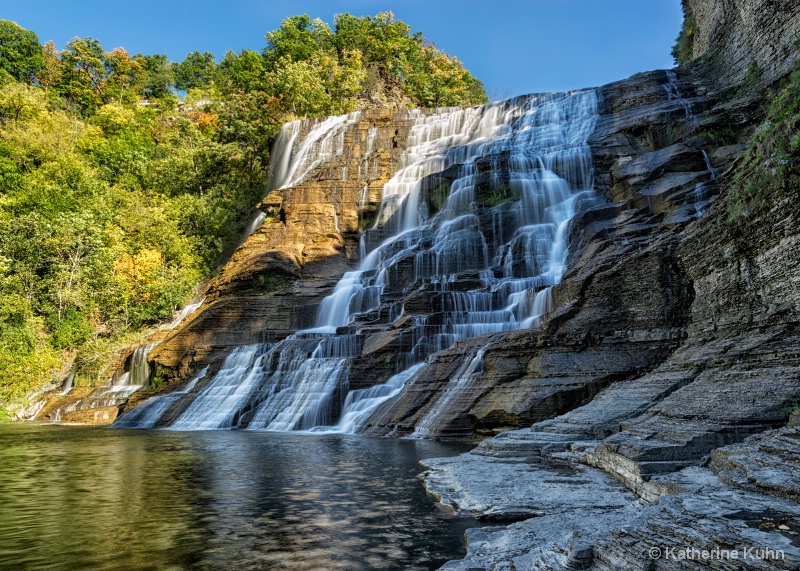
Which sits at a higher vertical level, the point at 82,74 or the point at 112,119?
the point at 82,74

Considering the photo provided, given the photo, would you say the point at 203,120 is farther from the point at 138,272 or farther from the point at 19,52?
the point at 138,272

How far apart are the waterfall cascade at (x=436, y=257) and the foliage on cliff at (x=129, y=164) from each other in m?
5.96

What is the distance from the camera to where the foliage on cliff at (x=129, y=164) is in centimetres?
3584

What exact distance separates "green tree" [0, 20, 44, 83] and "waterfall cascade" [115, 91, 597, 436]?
35.5 m

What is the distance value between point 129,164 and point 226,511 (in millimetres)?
48836

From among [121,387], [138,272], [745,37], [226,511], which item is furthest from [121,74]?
[226,511]

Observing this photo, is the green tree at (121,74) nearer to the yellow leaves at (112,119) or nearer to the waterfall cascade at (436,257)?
the yellow leaves at (112,119)

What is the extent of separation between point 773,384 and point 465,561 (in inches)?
231

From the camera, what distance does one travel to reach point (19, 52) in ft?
205

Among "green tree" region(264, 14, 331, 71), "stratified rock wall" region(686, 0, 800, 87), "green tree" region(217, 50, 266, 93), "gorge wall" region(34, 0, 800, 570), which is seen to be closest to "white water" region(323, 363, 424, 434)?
"gorge wall" region(34, 0, 800, 570)

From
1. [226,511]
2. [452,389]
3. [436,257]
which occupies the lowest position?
[226,511]

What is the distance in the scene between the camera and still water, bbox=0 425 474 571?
5.83 m

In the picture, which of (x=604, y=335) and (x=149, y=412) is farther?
(x=149, y=412)

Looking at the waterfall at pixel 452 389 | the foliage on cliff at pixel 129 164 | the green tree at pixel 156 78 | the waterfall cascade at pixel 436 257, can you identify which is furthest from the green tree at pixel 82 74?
the waterfall at pixel 452 389
